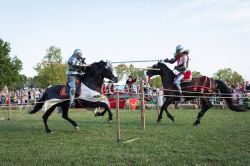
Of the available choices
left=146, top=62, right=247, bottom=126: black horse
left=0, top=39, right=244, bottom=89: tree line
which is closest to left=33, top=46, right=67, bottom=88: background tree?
left=0, top=39, right=244, bottom=89: tree line

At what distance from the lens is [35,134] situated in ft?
38.6

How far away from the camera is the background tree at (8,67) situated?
75312mm

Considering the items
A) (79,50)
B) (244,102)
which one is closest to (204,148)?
(79,50)

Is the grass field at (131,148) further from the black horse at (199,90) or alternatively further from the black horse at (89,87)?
the black horse at (199,90)

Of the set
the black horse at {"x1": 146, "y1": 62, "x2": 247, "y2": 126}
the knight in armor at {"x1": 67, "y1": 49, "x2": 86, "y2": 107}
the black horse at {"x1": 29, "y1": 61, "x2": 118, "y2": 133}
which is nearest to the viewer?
the black horse at {"x1": 29, "y1": 61, "x2": 118, "y2": 133}

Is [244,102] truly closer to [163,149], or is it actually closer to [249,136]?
[249,136]

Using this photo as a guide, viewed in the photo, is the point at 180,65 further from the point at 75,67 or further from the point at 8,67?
the point at 8,67

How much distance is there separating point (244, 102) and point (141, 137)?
1564 cm

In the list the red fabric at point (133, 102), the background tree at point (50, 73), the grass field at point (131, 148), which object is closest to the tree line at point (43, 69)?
the background tree at point (50, 73)

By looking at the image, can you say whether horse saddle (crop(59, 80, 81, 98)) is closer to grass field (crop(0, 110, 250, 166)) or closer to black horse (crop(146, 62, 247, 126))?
grass field (crop(0, 110, 250, 166))

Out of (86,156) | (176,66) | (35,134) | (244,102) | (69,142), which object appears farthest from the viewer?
(244,102)

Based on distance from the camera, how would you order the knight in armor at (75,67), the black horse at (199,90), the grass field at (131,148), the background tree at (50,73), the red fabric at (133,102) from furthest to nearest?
the background tree at (50,73) → the red fabric at (133,102) → the black horse at (199,90) → the knight in armor at (75,67) → the grass field at (131,148)

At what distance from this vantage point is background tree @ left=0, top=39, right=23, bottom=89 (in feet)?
247

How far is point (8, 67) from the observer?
76438mm
